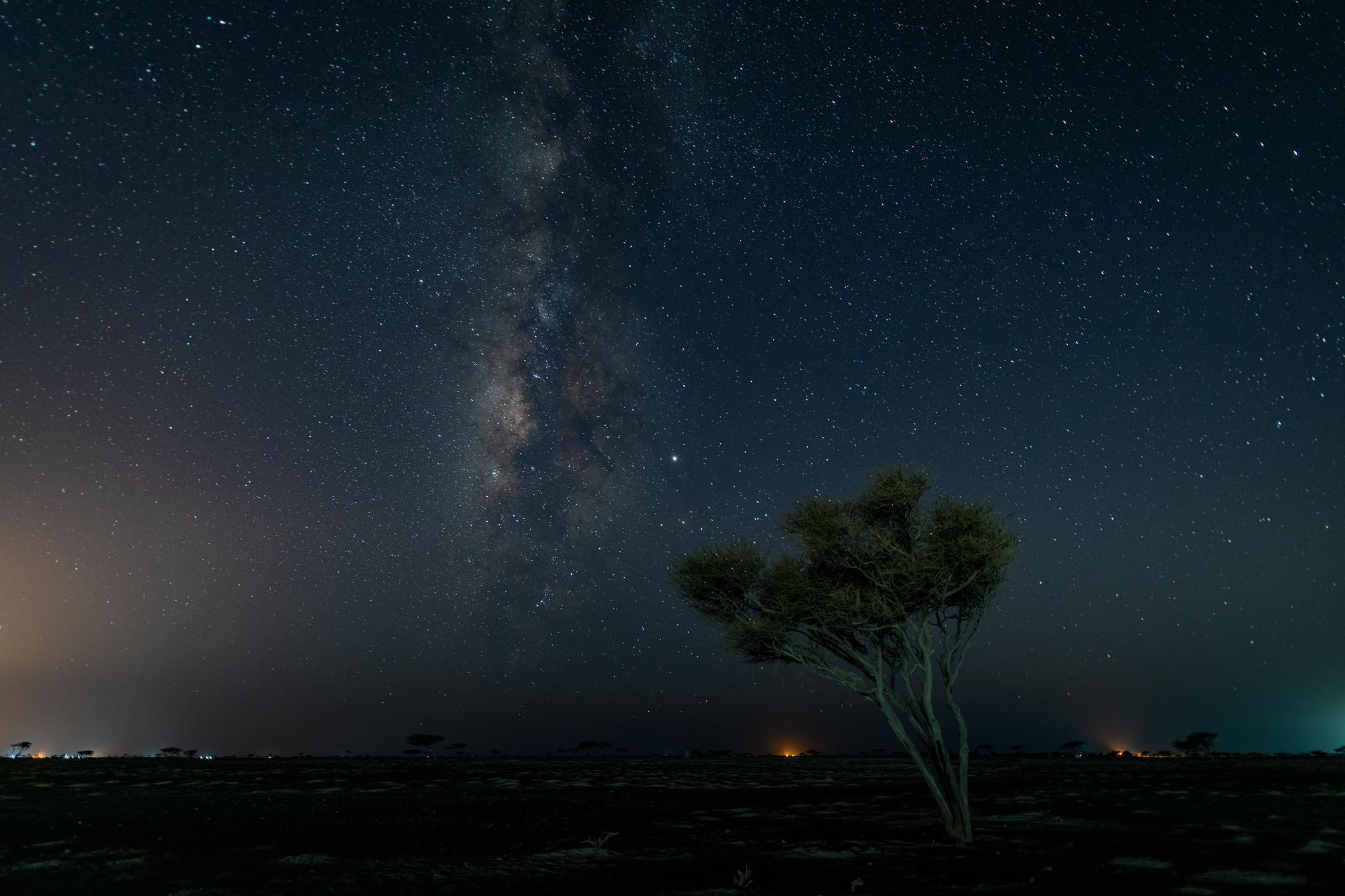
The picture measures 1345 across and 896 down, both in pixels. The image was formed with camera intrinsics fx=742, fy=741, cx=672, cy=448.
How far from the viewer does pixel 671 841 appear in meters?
19.3

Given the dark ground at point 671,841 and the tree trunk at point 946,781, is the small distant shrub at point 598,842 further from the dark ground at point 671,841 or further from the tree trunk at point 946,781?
the tree trunk at point 946,781

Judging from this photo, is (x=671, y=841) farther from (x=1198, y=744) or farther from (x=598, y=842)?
(x=1198, y=744)

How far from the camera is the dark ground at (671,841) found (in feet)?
44.4

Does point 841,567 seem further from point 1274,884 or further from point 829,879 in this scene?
point 1274,884

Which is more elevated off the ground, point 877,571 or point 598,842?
point 877,571

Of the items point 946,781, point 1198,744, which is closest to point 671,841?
point 946,781

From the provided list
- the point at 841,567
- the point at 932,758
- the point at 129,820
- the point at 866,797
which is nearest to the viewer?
the point at 932,758

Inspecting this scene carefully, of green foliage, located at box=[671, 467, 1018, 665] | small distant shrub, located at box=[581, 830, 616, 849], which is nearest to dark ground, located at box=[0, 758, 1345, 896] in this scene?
small distant shrub, located at box=[581, 830, 616, 849]

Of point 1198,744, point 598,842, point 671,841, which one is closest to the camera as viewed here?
point 598,842

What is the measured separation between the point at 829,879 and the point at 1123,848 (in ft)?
26.8

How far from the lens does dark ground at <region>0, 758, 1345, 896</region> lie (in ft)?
44.4

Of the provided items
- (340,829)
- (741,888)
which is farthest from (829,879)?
(340,829)

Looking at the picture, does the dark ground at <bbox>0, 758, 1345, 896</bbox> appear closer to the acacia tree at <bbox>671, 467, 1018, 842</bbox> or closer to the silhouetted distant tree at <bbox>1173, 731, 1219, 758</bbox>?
the acacia tree at <bbox>671, 467, 1018, 842</bbox>

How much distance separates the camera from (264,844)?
18.6 metres
